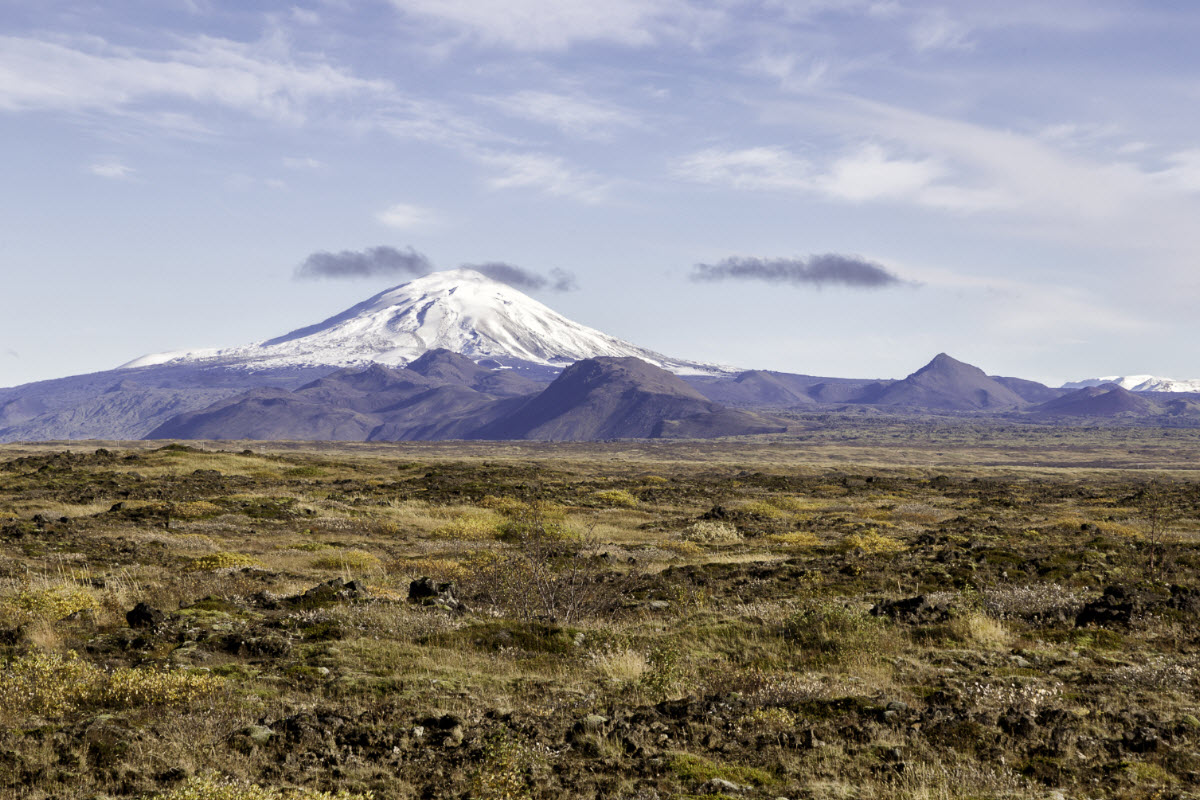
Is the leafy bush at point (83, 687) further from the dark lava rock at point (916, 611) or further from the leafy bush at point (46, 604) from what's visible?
the dark lava rock at point (916, 611)

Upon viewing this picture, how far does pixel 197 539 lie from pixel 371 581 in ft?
36.1

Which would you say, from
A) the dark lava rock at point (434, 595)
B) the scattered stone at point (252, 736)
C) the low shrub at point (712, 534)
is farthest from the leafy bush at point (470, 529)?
the scattered stone at point (252, 736)

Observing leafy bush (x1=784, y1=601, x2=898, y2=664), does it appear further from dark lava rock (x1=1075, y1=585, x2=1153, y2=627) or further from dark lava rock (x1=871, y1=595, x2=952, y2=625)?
dark lava rock (x1=1075, y1=585, x2=1153, y2=627)

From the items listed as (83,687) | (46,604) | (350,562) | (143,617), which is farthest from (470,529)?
(83,687)

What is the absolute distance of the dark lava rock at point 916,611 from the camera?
15.9m

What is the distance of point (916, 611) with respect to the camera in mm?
16422

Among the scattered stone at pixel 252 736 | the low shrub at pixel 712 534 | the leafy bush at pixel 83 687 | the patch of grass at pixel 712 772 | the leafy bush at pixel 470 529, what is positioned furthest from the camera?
the low shrub at pixel 712 534

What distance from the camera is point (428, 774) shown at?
8.45 meters

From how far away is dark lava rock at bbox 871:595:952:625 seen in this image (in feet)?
52.3

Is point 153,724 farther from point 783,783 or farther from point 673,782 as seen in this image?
point 783,783

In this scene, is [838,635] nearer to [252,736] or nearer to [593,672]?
[593,672]

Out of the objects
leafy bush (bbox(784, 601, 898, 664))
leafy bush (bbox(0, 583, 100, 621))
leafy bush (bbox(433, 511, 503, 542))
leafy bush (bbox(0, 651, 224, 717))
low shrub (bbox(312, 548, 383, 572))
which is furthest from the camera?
leafy bush (bbox(433, 511, 503, 542))

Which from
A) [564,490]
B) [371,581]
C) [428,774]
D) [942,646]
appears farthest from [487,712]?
[564,490]

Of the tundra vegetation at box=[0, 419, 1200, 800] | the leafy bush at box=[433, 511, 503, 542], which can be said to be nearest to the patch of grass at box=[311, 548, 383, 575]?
the tundra vegetation at box=[0, 419, 1200, 800]
